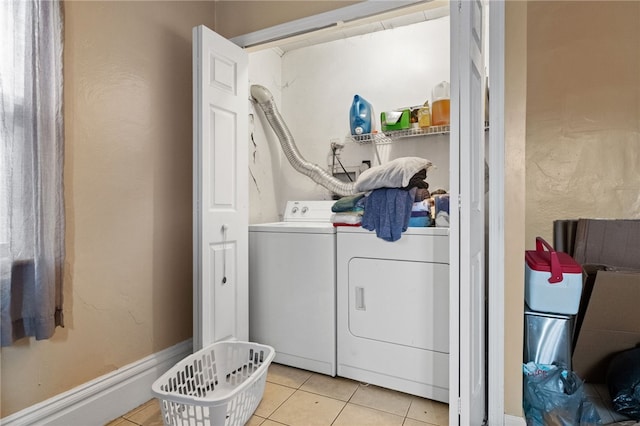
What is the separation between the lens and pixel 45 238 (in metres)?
1.30

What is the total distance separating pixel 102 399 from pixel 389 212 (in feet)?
5.37

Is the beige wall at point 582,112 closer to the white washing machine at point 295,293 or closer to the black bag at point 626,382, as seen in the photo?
the black bag at point 626,382

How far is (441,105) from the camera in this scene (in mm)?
2270

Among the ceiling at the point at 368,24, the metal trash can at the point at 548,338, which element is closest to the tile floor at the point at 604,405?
the metal trash can at the point at 548,338

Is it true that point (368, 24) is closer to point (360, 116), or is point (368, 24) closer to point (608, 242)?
point (360, 116)

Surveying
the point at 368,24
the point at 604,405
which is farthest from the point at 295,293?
the point at 368,24

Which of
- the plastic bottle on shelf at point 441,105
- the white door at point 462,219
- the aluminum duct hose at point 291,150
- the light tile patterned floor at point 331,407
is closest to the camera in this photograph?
the white door at point 462,219

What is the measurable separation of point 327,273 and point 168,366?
1.03m

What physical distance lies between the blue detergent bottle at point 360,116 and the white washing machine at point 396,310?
3.31 ft

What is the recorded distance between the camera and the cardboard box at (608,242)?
216cm

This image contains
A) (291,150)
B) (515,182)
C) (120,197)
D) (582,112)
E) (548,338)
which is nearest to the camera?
(515,182)

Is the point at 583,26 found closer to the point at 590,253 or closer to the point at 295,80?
the point at 590,253

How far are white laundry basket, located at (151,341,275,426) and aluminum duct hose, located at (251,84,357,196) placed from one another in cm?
128

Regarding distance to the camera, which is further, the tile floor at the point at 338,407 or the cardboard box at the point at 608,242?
A: the cardboard box at the point at 608,242
